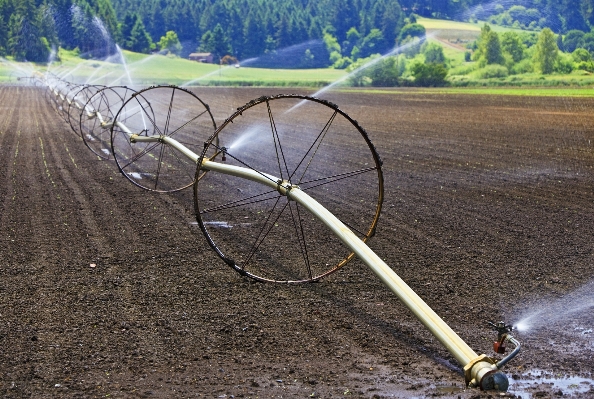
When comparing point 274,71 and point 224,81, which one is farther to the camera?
point 274,71

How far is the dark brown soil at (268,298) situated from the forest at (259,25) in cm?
6419

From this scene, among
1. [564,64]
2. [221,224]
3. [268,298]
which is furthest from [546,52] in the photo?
[268,298]

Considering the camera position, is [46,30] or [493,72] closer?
[493,72]

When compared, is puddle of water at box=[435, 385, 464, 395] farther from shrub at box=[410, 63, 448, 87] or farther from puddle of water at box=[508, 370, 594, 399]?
shrub at box=[410, 63, 448, 87]

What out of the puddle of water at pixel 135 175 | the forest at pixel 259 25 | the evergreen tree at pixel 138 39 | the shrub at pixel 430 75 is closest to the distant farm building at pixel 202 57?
the forest at pixel 259 25

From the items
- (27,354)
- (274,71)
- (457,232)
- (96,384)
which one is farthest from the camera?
(274,71)

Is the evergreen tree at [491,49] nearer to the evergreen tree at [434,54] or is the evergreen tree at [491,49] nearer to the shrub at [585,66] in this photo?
the evergreen tree at [434,54]

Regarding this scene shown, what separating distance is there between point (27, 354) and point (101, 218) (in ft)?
18.0

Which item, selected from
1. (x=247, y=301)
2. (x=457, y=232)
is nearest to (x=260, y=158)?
(x=457, y=232)

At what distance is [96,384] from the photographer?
546cm

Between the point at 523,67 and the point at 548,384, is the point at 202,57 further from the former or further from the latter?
the point at 548,384

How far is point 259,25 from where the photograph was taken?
124 metres

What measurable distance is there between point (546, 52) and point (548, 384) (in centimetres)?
6497

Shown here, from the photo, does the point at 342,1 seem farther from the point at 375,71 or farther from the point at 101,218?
the point at 101,218
